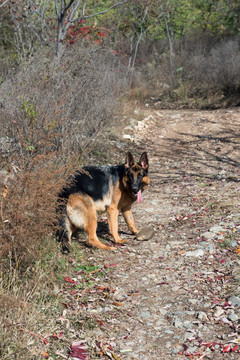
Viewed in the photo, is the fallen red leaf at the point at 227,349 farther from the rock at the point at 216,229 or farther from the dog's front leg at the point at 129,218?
the dog's front leg at the point at 129,218

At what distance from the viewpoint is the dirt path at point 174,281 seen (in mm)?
3871

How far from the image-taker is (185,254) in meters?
5.80

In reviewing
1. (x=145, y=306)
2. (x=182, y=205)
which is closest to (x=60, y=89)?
(x=182, y=205)

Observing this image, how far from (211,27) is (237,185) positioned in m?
23.1

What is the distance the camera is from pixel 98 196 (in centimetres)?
609

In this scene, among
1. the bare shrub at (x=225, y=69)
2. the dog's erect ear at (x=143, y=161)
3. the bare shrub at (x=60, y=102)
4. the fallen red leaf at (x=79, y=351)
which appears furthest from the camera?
the bare shrub at (x=225, y=69)

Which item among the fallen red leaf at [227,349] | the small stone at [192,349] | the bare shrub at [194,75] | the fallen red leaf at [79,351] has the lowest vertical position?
the bare shrub at [194,75]

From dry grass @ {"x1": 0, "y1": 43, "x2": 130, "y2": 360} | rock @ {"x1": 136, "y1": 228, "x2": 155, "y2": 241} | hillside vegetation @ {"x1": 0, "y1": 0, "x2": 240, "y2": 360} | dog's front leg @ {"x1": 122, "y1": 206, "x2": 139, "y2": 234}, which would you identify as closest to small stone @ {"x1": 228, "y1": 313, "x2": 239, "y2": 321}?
dry grass @ {"x1": 0, "y1": 43, "x2": 130, "y2": 360}

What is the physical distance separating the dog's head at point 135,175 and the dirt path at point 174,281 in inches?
34.8

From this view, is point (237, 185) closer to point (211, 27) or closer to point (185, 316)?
point (185, 316)

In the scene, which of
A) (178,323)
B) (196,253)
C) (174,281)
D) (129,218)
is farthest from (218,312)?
(129,218)

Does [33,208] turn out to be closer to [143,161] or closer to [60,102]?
[143,161]

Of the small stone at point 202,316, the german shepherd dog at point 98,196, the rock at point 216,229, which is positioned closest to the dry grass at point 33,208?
the german shepherd dog at point 98,196

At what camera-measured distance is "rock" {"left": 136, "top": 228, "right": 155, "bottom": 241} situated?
6445 millimetres
